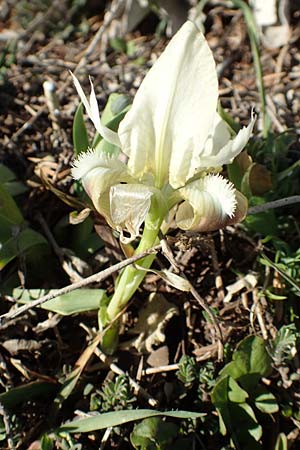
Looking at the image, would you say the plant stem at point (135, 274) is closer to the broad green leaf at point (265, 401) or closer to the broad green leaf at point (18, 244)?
the broad green leaf at point (18, 244)

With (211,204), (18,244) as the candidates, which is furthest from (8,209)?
(211,204)

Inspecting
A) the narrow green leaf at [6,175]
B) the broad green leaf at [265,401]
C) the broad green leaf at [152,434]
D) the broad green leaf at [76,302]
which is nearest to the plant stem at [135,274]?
the broad green leaf at [76,302]

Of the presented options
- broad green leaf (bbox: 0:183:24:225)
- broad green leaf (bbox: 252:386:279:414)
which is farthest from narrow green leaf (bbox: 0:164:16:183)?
broad green leaf (bbox: 252:386:279:414)

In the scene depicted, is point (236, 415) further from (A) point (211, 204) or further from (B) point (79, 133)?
(B) point (79, 133)

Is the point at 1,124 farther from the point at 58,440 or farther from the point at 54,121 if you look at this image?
the point at 58,440

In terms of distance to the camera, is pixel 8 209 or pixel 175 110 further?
pixel 8 209

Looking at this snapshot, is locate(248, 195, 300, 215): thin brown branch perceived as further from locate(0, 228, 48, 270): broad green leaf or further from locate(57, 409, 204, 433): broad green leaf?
locate(0, 228, 48, 270): broad green leaf
